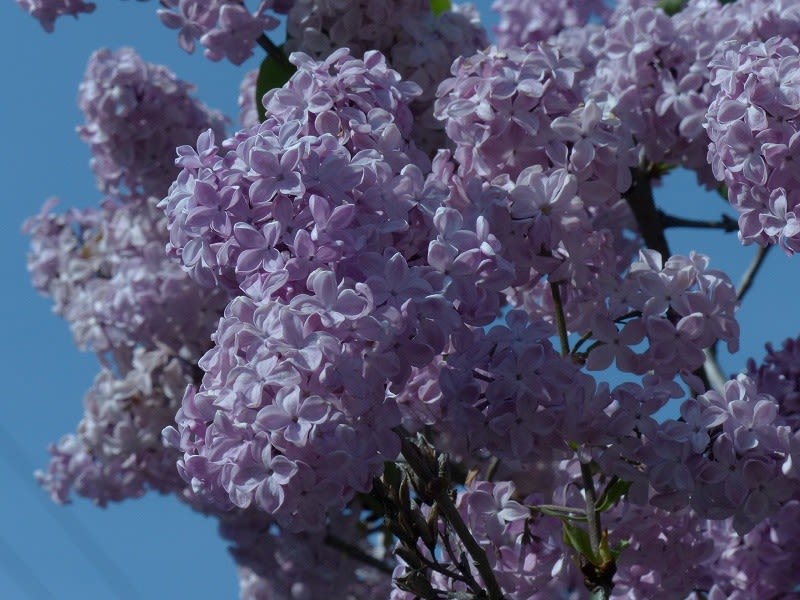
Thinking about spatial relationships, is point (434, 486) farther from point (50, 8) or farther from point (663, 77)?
point (50, 8)

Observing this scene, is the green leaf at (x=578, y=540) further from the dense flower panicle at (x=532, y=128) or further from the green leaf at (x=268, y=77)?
the green leaf at (x=268, y=77)

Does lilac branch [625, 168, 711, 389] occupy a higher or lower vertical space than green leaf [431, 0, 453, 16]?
lower

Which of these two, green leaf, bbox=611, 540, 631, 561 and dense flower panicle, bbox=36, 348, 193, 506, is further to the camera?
dense flower panicle, bbox=36, 348, 193, 506

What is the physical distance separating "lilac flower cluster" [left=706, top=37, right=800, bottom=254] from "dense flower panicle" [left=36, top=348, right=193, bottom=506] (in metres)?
1.33

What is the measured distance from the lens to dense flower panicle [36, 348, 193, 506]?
2.57 meters

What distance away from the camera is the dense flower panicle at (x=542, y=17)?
304cm

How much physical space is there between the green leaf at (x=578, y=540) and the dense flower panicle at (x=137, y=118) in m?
1.21

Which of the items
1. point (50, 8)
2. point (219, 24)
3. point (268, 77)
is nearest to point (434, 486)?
point (219, 24)

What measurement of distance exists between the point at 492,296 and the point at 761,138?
371mm

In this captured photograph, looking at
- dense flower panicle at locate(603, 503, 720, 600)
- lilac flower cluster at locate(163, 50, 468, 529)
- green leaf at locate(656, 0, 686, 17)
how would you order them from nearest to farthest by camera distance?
lilac flower cluster at locate(163, 50, 468, 529) < dense flower panicle at locate(603, 503, 720, 600) < green leaf at locate(656, 0, 686, 17)

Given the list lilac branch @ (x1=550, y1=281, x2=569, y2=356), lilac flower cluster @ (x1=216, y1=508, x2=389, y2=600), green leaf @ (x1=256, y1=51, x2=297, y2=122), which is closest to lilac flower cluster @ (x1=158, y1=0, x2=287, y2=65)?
green leaf @ (x1=256, y1=51, x2=297, y2=122)

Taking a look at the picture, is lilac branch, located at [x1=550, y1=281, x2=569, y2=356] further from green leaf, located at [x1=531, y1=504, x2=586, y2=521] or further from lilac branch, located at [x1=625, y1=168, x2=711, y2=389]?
lilac branch, located at [x1=625, y1=168, x2=711, y2=389]

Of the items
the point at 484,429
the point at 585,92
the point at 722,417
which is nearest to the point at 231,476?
the point at 484,429

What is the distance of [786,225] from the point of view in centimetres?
145
